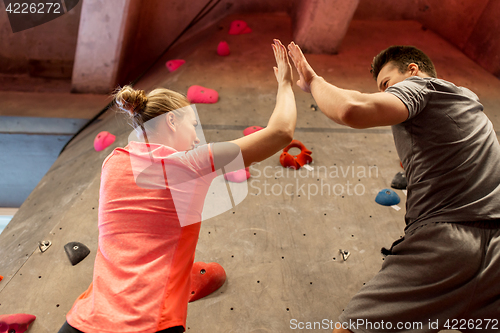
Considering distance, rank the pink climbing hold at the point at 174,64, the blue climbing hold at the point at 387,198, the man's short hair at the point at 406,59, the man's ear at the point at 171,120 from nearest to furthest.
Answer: the man's ear at the point at 171,120, the man's short hair at the point at 406,59, the blue climbing hold at the point at 387,198, the pink climbing hold at the point at 174,64

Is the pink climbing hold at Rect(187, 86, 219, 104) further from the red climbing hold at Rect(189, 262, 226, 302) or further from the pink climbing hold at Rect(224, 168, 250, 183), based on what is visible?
the red climbing hold at Rect(189, 262, 226, 302)

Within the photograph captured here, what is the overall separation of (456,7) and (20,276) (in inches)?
237

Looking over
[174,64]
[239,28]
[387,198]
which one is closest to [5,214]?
[174,64]

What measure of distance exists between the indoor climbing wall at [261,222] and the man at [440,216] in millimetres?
716

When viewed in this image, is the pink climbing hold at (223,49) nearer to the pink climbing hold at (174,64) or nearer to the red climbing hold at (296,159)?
the pink climbing hold at (174,64)

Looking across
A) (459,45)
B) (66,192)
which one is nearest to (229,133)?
(66,192)

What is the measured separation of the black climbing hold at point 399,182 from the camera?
292 centimetres

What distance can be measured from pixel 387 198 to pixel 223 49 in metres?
3.02

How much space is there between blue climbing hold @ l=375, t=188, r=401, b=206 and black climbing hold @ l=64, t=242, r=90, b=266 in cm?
213

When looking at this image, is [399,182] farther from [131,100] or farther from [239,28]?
[239,28]

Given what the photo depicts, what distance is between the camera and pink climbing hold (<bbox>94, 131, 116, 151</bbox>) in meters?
3.61

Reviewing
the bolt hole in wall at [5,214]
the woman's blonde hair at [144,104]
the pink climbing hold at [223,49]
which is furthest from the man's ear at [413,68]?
the bolt hole in wall at [5,214]

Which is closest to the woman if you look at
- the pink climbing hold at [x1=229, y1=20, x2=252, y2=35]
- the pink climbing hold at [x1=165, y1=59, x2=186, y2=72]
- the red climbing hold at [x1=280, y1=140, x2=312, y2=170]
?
the red climbing hold at [x1=280, y1=140, x2=312, y2=170]

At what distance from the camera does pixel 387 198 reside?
2762mm
